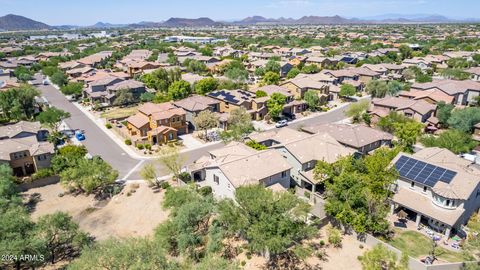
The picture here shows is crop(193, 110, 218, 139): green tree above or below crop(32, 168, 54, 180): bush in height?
above

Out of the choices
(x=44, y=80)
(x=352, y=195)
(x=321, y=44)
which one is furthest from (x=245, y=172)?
(x=321, y=44)

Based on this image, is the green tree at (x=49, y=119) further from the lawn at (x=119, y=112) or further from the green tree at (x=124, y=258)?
the green tree at (x=124, y=258)

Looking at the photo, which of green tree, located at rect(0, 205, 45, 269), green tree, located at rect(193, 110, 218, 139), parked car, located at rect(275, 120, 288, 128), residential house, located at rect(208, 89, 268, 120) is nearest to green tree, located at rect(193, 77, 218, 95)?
residential house, located at rect(208, 89, 268, 120)

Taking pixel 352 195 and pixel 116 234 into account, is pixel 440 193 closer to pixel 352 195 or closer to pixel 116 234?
pixel 352 195

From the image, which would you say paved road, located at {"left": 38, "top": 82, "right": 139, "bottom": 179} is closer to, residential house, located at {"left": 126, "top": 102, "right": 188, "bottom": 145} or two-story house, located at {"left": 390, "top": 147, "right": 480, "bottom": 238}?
residential house, located at {"left": 126, "top": 102, "right": 188, "bottom": 145}

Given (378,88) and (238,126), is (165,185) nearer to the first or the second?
(238,126)

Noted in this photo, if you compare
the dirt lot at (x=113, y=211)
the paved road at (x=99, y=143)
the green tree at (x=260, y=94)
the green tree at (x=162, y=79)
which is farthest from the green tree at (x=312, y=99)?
the dirt lot at (x=113, y=211)
